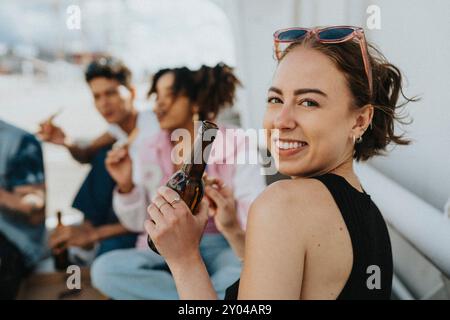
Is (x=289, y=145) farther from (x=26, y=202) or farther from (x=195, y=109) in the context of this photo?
(x=26, y=202)

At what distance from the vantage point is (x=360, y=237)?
0.76 m

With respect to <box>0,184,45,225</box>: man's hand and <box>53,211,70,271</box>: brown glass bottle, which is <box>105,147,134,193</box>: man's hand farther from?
<box>53,211,70,271</box>: brown glass bottle

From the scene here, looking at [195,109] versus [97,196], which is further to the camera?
[97,196]

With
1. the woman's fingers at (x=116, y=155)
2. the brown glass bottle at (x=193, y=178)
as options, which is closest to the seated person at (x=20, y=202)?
the woman's fingers at (x=116, y=155)

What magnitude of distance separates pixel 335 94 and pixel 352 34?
4.6 inches

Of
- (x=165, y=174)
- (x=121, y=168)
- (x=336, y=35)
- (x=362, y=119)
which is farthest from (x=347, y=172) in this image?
(x=121, y=168)

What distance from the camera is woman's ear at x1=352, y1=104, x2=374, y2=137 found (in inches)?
34.4

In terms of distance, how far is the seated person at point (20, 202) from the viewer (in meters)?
2.01

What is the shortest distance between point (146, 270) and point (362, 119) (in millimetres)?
1189

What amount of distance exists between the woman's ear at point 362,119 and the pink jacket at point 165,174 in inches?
31.1
